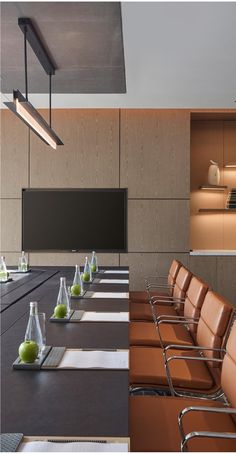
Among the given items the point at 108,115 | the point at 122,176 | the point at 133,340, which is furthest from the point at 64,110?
the point at 133,340

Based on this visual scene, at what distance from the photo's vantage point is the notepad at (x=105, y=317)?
2.43 metres

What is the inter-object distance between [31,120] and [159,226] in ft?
9.96

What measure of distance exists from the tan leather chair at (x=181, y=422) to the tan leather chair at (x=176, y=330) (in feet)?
3.14

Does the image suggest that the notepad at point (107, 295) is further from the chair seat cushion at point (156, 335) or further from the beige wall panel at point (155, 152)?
the beige wall panel at point (155, 152)

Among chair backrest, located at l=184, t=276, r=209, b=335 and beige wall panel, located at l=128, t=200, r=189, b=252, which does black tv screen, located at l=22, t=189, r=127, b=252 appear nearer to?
beige wall panel, located at l=128, t=200, r=189, b=252

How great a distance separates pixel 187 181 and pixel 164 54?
92.9 inches

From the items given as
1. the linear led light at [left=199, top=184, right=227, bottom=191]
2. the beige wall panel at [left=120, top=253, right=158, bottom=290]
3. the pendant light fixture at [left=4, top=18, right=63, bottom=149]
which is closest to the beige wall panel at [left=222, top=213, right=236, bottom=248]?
the linear led light at [left=199, top=184, right=227, bottom=191]

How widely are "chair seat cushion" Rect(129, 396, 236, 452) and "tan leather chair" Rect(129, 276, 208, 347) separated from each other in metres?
0.98

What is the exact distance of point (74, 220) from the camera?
6.46 metres

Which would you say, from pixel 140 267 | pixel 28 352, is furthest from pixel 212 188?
pixel 28 352

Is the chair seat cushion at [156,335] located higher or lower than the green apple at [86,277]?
lower

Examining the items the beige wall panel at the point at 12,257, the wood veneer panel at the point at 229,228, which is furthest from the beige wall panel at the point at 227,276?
the beige wall panel at the point at 12,257

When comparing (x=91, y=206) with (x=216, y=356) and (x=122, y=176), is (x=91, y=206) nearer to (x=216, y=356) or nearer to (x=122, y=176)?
(x=122, y=176)

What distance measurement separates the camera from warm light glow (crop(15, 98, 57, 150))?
3.22 m
